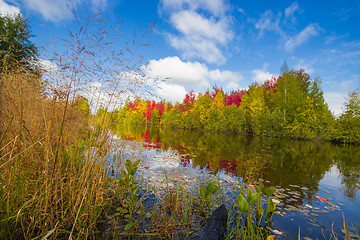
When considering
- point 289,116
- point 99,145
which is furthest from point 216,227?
point 289,116

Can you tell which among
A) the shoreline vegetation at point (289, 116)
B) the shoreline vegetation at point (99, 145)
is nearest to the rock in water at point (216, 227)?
the shoreline vegetation at point (99, 145)

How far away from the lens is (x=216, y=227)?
1721mm

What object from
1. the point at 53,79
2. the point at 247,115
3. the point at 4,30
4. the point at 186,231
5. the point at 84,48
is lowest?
the point at 186,231

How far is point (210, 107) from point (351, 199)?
2551 cm

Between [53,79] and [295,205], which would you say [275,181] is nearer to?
[295,205]

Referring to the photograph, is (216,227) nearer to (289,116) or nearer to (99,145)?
(99,145)

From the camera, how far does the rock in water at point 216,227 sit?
1669 mm

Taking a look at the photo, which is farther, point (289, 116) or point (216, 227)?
point (289, 116)

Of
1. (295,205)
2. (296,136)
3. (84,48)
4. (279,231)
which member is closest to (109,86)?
(84,48)

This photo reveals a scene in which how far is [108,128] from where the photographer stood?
216cm

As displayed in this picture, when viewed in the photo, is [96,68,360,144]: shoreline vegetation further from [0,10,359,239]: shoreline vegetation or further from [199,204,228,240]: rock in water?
[199,204,228,240]: rock in water

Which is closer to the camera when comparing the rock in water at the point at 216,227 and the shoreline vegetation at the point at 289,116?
the rock in water at the point at 216,227

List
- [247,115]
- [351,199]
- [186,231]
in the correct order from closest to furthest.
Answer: [186,231] → [351,199] → [247,115]

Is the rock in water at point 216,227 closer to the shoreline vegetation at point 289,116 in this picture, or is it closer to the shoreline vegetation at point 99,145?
the shoreline vegetation at point 99,145
